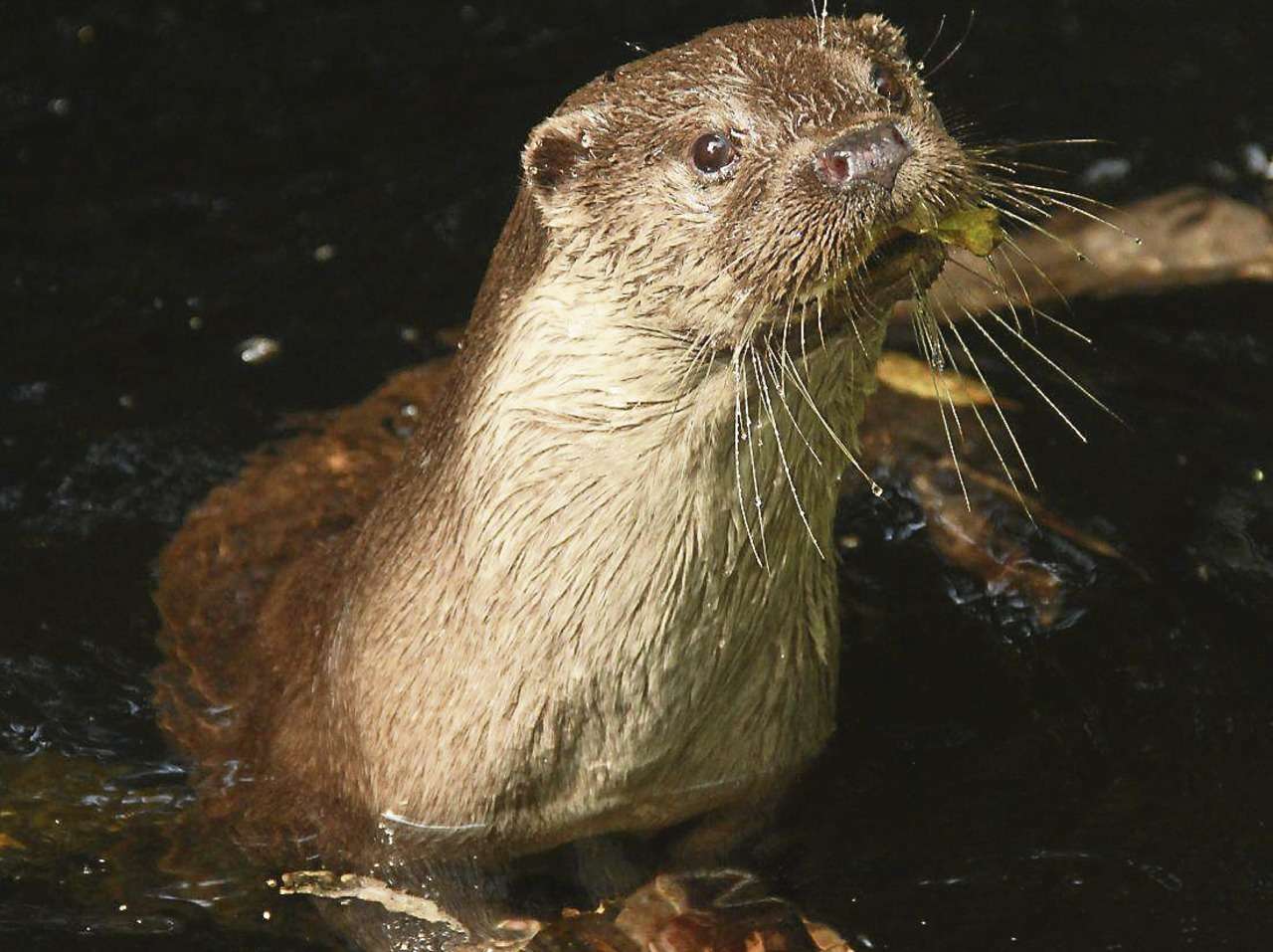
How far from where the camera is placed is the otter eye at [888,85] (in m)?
2.52

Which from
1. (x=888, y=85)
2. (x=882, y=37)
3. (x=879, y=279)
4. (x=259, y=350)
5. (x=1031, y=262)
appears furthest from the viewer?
(x=259, y=350)

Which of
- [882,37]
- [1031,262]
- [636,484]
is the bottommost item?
[636,484]

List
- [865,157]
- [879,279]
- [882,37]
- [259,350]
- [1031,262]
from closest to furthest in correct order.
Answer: [865,157], [879,279], [882,37], [1031,262], [259,350]

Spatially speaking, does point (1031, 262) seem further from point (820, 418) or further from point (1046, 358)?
point (820, 418)

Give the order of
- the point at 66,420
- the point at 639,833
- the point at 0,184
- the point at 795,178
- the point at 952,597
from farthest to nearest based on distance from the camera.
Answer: the point at 0,184, the point at 66,420, the point at 952,597, the point at 639,833, the point at 795,178

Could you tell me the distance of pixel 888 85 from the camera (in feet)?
8.34

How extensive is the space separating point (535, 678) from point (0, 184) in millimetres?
2747

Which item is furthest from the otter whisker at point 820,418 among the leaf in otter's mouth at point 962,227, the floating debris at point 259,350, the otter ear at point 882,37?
the floating debris at point 259,350

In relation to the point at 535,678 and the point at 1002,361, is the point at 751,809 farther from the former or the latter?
the point at 1002,361

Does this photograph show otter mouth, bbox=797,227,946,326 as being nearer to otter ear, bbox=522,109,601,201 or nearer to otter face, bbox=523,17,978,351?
otter face, bbox=523,17,978,351

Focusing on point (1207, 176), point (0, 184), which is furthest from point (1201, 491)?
point (0, 184)

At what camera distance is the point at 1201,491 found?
3855mm

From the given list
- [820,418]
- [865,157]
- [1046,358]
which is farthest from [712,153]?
[1046,358]

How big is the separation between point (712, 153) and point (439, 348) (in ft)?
6.41
